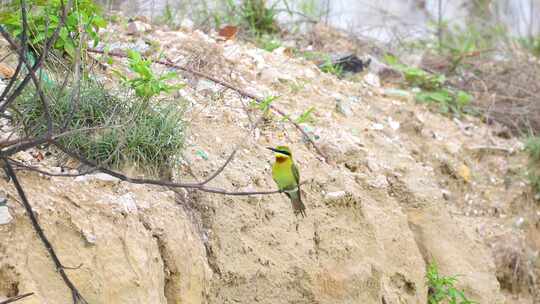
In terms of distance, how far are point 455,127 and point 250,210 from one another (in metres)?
2.36

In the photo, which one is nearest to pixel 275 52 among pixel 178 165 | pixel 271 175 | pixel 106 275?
pixel 271 175

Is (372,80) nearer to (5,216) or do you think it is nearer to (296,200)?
(296,200)

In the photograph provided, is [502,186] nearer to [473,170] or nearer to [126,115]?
[473,170]

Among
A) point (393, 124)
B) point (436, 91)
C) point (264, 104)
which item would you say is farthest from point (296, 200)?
point (436, 91)

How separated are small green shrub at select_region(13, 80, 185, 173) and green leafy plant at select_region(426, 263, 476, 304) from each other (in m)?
1.67

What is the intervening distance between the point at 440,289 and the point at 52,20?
7.77 ft

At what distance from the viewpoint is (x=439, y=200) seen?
14.5 ft

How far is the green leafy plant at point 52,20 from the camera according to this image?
10.9 ft

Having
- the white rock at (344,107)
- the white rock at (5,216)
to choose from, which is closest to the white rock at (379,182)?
the white rock at (344,107)

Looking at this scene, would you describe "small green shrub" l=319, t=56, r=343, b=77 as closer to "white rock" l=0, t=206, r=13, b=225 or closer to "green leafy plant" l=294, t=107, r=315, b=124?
"green leafy plant" l=294, t=107, r=315, b=124

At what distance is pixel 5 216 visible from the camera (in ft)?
8.75

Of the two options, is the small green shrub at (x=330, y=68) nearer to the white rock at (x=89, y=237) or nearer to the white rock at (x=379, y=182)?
the white rock at (x=379, y=182)

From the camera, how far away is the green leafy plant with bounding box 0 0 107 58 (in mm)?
3316

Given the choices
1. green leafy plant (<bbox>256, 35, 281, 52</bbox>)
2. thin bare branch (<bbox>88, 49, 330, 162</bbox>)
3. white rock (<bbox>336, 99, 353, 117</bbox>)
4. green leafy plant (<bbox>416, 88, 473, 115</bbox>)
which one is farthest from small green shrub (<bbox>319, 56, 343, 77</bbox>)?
thin bare branch (<bbox>88, 49, 330, 162</bbox>)
